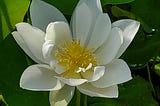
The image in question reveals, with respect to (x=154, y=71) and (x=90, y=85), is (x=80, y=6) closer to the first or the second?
(x=90, y=85)

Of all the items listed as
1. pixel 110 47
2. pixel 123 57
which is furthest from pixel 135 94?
pixel 110 47

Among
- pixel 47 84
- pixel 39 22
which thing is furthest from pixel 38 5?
pixel 47 84

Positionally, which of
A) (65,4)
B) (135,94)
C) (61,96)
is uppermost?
(65,4)

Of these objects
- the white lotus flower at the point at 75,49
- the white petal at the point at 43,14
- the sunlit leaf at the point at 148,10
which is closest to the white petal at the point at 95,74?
the white lotus flower at the point at 75,49

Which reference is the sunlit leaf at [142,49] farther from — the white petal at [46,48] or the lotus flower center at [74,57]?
the white petal at [46,48]

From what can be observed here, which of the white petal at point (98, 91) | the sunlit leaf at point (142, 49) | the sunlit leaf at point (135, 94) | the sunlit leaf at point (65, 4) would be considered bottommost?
the sunlit leaf at point (135, 94)

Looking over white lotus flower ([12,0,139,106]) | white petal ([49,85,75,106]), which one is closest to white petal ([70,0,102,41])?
white lotus flower ([12,0,139,106])

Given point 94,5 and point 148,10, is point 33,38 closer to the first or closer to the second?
point 94,5
